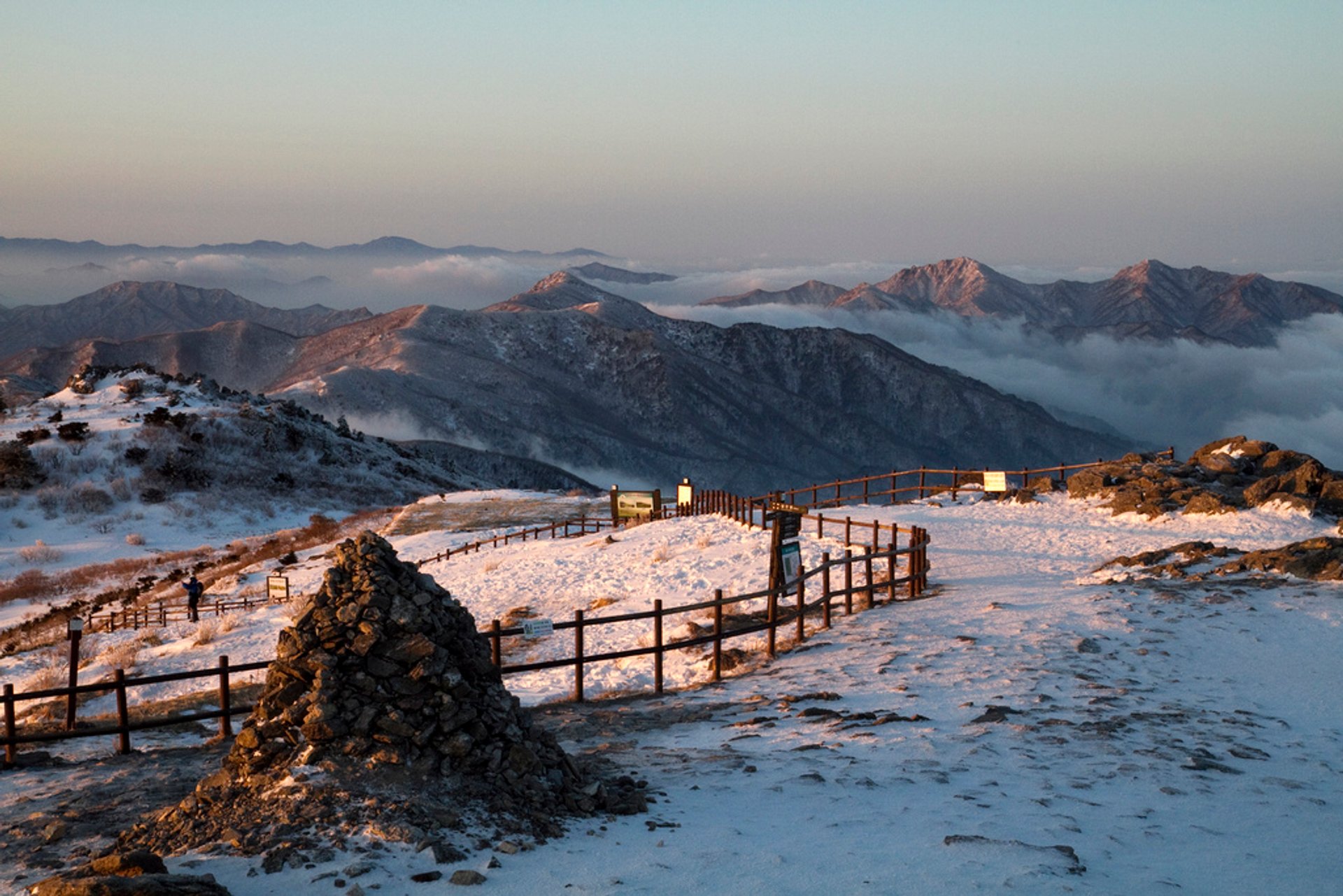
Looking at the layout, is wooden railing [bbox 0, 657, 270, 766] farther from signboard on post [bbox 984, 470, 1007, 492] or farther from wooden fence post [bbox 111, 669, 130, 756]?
signboard on post [bbox 984, 470, 1007, 492]

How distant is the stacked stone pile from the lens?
3020 centimetres

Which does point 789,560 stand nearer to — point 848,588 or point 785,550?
point 785,550

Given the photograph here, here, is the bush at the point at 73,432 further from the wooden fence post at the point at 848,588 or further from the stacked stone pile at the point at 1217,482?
the wooden fence post at the point at 848,588

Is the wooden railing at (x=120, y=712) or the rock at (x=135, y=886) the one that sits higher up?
the rock at (x=135, y=886)

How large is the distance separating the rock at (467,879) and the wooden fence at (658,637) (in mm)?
4262

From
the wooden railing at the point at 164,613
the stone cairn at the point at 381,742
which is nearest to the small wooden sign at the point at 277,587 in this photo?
the wooden railing at the point at 164,613

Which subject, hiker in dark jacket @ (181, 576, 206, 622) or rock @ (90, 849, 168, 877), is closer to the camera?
rock @ (90, 849, 168, 877)

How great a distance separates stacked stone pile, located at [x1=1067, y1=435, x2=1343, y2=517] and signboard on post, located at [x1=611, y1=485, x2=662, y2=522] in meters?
14.9

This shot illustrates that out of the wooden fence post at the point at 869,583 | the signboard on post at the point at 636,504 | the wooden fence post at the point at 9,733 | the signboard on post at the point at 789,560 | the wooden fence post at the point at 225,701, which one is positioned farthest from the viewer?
the signboard on post at the point at 636,504

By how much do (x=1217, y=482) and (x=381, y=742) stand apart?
102 feet

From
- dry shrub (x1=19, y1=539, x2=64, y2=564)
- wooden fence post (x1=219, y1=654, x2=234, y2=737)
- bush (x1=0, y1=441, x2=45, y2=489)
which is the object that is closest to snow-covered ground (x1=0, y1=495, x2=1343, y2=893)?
wooden fence post (x1=219, y1=654, x2=234, y2=737)

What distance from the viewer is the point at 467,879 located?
7426 mm

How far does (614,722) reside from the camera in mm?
13602

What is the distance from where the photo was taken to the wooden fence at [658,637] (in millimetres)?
12672
